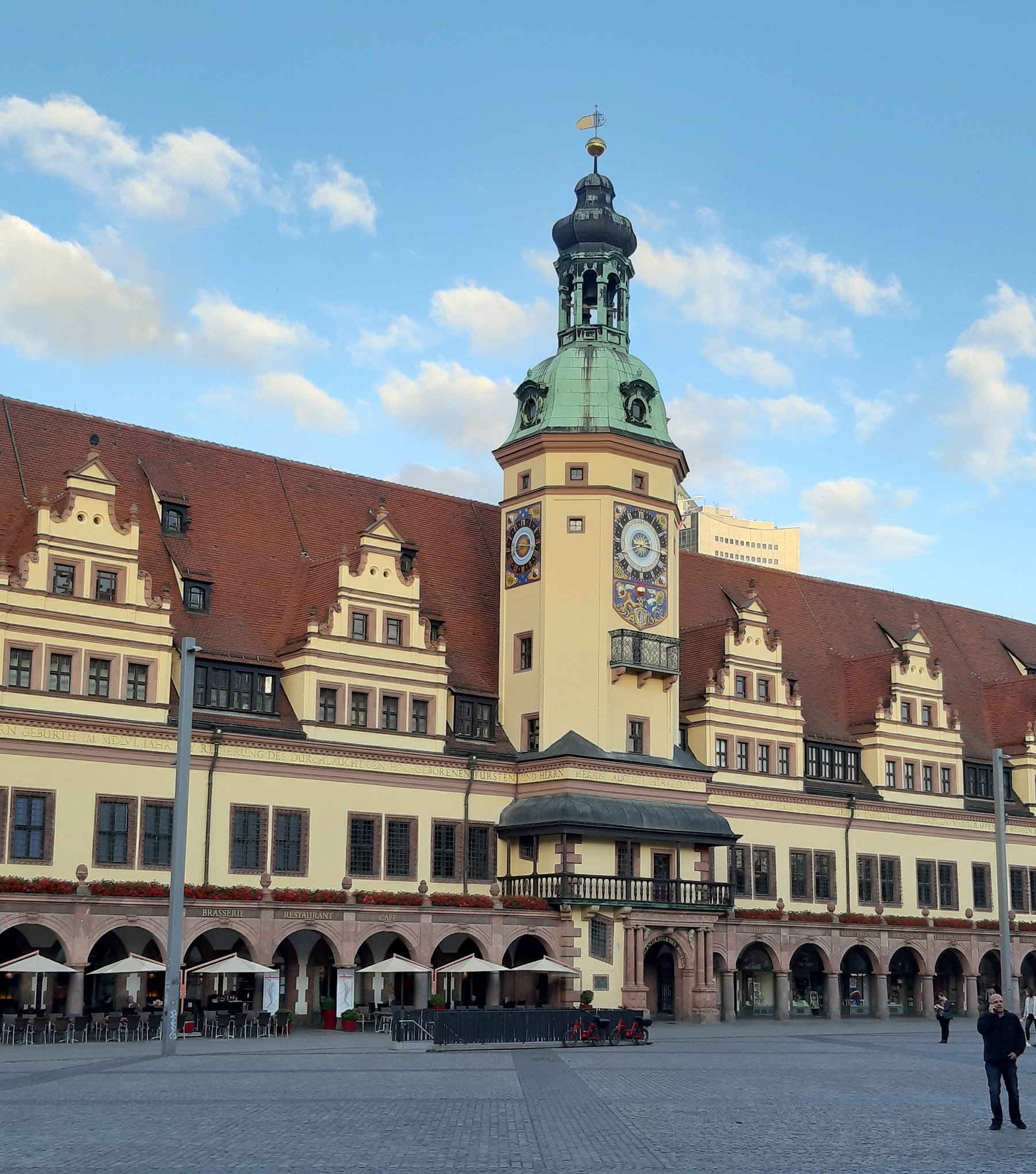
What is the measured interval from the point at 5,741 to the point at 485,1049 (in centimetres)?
1679

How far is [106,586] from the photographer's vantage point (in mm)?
50500

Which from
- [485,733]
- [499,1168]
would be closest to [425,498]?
[485,733]

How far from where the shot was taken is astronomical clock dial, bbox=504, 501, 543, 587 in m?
61.8

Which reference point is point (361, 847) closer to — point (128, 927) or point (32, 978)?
point (128, 927)

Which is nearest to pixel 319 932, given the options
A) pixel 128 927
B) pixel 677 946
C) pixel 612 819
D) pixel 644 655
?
pixel 128 927

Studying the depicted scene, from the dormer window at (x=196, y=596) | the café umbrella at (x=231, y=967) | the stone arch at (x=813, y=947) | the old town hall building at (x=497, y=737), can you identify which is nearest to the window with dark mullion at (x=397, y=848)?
the old town hall building at (x=497, y=737)

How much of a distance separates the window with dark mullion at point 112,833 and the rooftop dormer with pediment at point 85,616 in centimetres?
269

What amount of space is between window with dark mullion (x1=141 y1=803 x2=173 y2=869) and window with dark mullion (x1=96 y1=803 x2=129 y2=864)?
2.01 ft

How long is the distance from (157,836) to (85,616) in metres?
6.99

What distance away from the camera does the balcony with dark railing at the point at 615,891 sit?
56.0m

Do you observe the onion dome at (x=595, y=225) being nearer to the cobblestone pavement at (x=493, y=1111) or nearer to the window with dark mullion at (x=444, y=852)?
the window with dark mullion at (x=444, y=852)

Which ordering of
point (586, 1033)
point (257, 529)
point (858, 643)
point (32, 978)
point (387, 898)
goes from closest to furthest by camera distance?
1. point (586, 1033)
2. point (32, 978)
3. point (387, 898)
4. point (257, 529)
5. point (858, 643)

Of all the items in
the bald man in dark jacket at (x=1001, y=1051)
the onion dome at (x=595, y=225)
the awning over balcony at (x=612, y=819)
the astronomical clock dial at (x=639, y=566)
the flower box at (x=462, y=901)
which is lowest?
the bald man in dark jacket at (x=1001, y=1051)

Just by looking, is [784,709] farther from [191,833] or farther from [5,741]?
[5,741]
